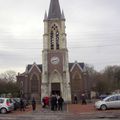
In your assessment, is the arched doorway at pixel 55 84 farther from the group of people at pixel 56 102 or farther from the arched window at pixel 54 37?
the group of people at pixel 56 102

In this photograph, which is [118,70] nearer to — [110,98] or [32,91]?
[32,91]

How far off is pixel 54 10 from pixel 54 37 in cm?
667

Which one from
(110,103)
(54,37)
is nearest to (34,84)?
(54,37)

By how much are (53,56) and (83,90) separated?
33.3ft

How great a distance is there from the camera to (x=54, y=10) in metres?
68.4

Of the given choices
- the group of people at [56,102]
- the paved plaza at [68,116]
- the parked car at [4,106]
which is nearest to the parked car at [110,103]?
the paved plaza at [68,116]

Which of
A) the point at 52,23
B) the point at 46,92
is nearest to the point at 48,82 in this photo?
the point at 46,92

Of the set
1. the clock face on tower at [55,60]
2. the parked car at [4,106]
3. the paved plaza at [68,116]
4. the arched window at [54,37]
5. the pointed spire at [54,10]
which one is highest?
the pointed spire at [54,10]

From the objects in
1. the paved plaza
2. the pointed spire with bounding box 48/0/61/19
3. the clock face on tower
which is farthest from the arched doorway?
the paved plaza

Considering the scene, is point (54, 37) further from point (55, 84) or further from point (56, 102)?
point (56, 102)

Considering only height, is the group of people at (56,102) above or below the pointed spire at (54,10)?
below

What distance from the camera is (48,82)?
64.1m

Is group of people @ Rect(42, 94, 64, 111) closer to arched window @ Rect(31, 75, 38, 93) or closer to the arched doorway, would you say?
the arched doorway

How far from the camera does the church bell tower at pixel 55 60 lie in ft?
209
